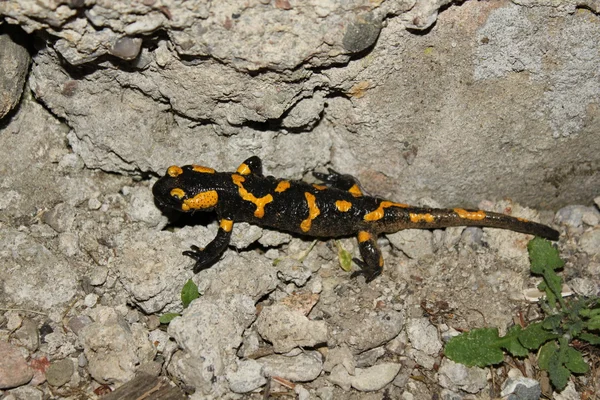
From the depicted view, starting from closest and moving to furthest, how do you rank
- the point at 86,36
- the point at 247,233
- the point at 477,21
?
the point at 86,36
the point at 477,21
the point at 247,233

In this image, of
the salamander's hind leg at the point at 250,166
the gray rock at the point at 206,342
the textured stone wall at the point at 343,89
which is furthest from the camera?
the salamander's hind leg at the point at 250,166

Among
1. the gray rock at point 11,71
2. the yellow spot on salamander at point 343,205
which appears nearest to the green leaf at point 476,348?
the yellow spot on salamander at point 343,205

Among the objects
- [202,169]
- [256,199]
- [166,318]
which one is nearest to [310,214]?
[256,199]

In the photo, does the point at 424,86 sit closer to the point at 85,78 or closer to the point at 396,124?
the point at 396,124

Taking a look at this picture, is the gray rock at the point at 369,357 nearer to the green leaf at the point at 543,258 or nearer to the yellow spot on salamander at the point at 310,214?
the yellow spot on salamander at the point at 310,214

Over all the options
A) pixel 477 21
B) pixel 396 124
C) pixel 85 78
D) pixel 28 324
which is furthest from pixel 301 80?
pixel 28 324

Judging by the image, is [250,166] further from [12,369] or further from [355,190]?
[12,369]
